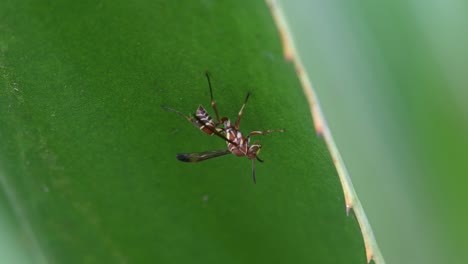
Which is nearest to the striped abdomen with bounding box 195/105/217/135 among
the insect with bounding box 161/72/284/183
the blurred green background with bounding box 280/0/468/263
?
the insect with bounding box 161/72/284/183

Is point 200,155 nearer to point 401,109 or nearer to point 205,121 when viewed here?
point 205,121

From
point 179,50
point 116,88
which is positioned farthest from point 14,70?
point 179,50

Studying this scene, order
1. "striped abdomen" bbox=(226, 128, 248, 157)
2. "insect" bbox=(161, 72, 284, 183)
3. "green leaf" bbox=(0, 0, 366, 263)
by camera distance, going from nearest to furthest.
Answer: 1. "green leaf" bbox=(0, 0, 366, 263)
2. "insect" bbox=(161, 72, 284, 183)
3. "striped abdomen" bbox=(226, 128, 248, 157)

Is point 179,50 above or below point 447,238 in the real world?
above

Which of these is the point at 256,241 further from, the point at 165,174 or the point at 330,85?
the point at 330,85

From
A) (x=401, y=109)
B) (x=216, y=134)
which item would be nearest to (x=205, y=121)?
(x=216, y=134)

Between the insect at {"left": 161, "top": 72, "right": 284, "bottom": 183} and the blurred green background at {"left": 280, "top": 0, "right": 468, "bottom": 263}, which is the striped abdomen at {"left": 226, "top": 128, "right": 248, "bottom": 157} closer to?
the insect at {"left": 161, "top": 72, "right": 284, "bottom": 183}
